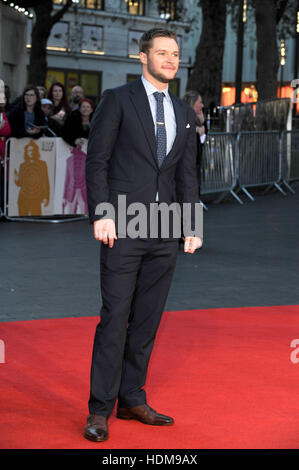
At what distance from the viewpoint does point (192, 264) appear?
10.4m

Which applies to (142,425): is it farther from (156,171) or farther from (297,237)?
(297,237)

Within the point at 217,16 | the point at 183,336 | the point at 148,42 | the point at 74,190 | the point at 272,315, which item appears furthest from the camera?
the point at 217,16

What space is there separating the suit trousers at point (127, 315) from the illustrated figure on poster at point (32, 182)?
29.6ft

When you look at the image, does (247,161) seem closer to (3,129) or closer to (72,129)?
(72,129)

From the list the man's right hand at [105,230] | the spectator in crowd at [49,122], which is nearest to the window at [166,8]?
the spectator in crowd at [49,122]

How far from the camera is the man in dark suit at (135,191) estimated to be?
451 centimetres

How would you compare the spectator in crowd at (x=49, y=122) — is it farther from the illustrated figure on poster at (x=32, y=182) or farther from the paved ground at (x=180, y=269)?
the paved ground at (x=180, y=269)

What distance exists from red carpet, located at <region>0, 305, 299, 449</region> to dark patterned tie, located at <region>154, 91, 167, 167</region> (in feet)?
4.67

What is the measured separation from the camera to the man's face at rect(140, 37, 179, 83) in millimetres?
4508

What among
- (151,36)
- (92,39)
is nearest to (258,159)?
(151,36)

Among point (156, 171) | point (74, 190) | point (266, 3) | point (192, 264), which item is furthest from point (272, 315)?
point (266, 3)

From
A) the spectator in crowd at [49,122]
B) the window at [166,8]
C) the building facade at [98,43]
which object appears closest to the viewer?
the spectator in crowd at [49,122]

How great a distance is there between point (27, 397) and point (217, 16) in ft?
65.1

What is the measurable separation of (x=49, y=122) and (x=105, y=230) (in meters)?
10.5
